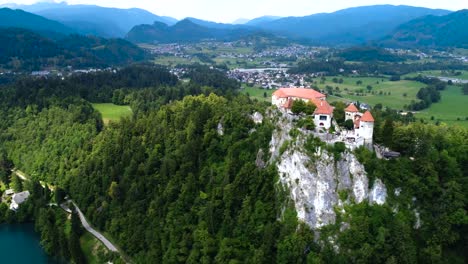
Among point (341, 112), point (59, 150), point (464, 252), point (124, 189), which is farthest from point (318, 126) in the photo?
point (59, 150)

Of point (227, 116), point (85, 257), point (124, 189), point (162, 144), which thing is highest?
point (227, 116)

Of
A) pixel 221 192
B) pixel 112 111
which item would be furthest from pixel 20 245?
pixel 112 111

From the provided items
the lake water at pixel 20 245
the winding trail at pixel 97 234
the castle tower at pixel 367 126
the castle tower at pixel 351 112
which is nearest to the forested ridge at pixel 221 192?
the winding trail at pixel 97 234

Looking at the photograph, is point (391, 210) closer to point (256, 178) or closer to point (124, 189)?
point (256, 178)

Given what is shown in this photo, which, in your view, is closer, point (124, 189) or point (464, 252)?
point (464, 252)

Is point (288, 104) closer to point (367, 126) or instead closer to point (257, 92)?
point (367, 126)

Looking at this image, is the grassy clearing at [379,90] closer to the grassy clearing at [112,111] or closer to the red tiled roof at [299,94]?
the grassy clearing at [112,111]

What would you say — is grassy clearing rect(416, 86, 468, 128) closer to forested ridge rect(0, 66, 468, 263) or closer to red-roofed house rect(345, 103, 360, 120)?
forested ridge rect(0, 66, 468, 263)

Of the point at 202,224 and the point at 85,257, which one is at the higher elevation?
the point at 202,224
